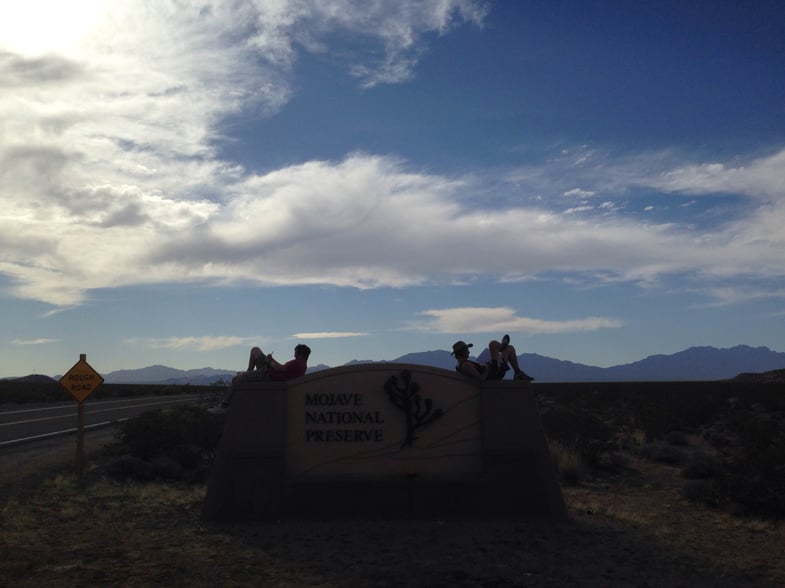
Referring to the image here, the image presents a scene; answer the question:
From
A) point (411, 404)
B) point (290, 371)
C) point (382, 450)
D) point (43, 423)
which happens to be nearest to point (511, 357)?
point (411, 404)

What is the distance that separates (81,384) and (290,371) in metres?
6.88

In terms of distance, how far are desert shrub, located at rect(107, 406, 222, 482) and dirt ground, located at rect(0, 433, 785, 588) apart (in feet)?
8.21

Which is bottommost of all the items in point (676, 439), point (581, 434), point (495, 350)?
point (676, 439)

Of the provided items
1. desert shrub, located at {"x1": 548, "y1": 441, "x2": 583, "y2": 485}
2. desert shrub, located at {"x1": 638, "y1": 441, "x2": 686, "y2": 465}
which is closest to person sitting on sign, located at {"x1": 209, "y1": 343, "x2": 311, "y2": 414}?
desert shrub, located at {"x1": 548, "y1": 441, "x2": 583, "y2": 485}

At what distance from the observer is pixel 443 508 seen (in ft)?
37.5

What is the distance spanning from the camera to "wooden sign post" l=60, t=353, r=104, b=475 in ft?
54.0

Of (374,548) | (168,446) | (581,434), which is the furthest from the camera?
(581,434)

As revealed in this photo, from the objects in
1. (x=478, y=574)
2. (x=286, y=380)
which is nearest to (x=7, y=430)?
(x=286, y=380)

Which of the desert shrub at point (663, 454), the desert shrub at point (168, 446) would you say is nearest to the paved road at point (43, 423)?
the desert shrub at point (168, 446)

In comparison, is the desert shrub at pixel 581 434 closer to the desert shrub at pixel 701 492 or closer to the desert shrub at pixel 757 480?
the desert shrub at pixel 701 492

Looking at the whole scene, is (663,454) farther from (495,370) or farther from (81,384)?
(81,384)

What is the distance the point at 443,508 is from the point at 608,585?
3.74 metres

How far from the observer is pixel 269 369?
12164 mm

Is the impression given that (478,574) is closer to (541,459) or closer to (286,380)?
(541,459)
